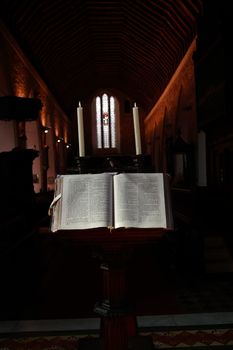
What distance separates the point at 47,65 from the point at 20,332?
13.5m

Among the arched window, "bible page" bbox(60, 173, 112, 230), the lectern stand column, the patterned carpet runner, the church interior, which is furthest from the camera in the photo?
the arched window

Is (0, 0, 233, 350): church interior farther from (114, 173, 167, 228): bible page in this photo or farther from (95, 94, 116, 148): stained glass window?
(95, 94, 116, 148): stained glass window

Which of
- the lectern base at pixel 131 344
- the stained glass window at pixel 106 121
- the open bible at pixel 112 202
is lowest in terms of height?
the lectern base at pixel 131 344

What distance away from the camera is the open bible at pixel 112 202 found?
1.81 meters

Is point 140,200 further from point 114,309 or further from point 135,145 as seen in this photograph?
point 114,309

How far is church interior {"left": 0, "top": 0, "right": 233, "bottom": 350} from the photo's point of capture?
404 cm

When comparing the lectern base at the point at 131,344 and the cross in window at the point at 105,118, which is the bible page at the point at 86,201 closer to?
the lectern base at the point at 131,344

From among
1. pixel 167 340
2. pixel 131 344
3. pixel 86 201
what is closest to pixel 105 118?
pixel 167 340

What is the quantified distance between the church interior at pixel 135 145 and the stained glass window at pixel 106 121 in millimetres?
3151

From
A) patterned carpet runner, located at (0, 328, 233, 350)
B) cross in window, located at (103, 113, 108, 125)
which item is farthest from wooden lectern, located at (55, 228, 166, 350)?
cross in window, located at (103, 113, 108, 125)

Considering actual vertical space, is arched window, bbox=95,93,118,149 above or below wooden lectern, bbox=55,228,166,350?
above

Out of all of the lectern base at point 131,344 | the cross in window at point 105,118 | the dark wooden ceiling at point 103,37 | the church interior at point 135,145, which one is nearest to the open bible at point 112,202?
the church interior at point 135,145

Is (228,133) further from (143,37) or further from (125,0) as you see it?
(143,37)

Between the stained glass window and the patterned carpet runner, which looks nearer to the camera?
the patterned carpet runner
